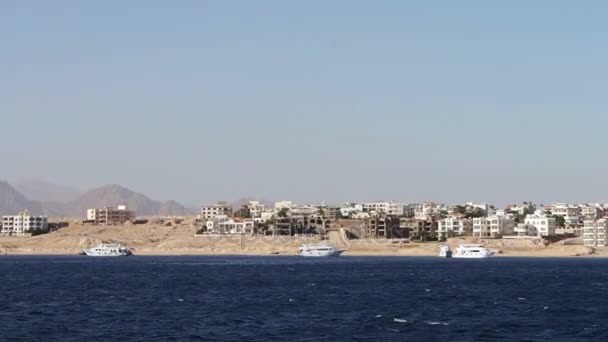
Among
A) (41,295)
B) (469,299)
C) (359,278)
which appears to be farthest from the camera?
(359,278)

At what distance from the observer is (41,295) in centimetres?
10838

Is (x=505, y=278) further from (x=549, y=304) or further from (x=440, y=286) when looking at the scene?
(x=549, y=304)

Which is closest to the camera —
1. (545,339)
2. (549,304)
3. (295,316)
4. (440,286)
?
(545,339)

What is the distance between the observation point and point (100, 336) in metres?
69.0

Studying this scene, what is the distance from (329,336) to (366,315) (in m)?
14.8

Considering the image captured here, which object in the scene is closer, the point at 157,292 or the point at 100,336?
the point at 100,336

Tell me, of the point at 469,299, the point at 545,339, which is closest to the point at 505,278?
the point at 469,299

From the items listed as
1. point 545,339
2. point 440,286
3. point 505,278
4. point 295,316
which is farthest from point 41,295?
point 505,278

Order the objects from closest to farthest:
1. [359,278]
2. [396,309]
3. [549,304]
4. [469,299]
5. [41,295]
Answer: [396,309], [549,304], [469,299], [41,295], [359,278]

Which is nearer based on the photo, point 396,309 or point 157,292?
point 396,309

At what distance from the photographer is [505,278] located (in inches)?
5881

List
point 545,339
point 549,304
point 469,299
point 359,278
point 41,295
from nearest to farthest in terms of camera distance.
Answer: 1. point 545,339
2. point 549,304
3. point 469,299
4. point 41,295
5. point 359,278

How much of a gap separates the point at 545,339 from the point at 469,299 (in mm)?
33786

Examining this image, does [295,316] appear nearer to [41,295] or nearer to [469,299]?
[469,299]
